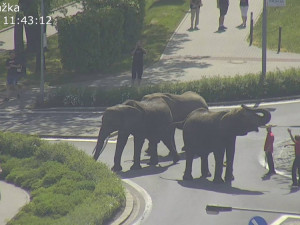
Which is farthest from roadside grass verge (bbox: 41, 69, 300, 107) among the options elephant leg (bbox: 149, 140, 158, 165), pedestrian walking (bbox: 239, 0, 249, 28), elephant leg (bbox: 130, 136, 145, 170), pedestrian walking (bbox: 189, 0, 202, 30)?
pedestrian walking (bbox: 189, 0, 202, 30)

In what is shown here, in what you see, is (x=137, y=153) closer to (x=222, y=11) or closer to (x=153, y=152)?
(x=153, y=152)

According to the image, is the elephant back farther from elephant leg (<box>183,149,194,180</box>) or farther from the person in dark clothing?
the person in dark clothing

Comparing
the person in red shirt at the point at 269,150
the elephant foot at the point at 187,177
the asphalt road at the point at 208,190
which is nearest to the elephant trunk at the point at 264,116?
the person in red shirt at the point at 269,150

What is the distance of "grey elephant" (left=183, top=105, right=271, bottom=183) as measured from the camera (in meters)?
28.4

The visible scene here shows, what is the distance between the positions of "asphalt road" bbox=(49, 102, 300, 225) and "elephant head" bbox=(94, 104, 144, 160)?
4.23 feet

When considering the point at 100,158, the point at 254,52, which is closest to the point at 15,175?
the point at 100,158

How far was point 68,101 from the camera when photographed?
3916 cm

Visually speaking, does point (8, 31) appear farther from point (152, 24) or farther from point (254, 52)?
point (254, 52)

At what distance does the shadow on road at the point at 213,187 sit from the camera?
2783 cm

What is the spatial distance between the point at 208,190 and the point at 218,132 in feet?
5.80

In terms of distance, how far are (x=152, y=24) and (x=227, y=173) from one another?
86.1 ft

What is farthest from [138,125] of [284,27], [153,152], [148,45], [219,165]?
[284,27]

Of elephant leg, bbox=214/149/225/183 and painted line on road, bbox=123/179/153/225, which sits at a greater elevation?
elephant leg, bbox=214/149/225/183

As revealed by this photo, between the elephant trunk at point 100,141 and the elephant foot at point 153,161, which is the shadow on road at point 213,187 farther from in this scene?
the elephant trunk at point 100,141
